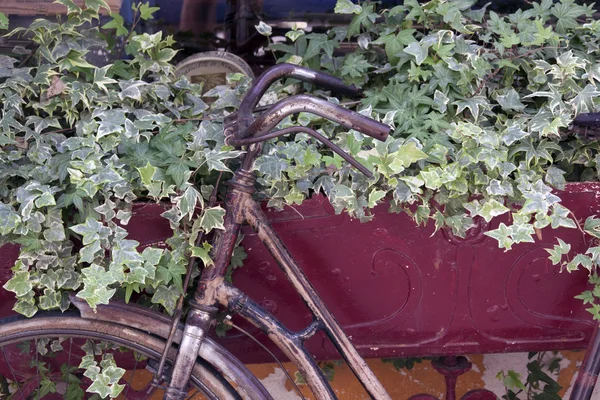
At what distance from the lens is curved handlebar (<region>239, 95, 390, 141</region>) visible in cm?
128

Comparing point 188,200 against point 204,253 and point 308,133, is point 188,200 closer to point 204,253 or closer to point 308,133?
point 204,253

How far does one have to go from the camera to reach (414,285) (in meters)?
1.76

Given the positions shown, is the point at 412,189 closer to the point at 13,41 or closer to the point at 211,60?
the point at 211,60

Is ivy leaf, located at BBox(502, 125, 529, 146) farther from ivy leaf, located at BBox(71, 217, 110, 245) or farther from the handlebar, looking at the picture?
ivy leaf, located at BBox(71, 217, 110, 245)

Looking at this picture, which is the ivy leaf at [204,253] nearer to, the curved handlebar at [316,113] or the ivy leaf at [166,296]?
the ivy leaf at [166,296]

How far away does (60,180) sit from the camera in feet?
5.05

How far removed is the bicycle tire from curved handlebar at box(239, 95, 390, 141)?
49cm

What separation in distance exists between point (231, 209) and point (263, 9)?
52.4 inches

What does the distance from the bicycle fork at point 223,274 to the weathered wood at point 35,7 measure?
83cm

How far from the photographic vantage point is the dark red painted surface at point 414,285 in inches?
67.1

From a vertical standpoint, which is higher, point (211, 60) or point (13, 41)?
point (211, 60)

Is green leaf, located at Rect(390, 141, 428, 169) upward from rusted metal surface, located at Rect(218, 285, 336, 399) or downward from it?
upward

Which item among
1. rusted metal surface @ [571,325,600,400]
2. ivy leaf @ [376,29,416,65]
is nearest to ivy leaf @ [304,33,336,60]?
ivy leaf @ [376,29,416,65]

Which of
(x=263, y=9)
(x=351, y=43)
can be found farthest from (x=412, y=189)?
(x=263, y=9)
